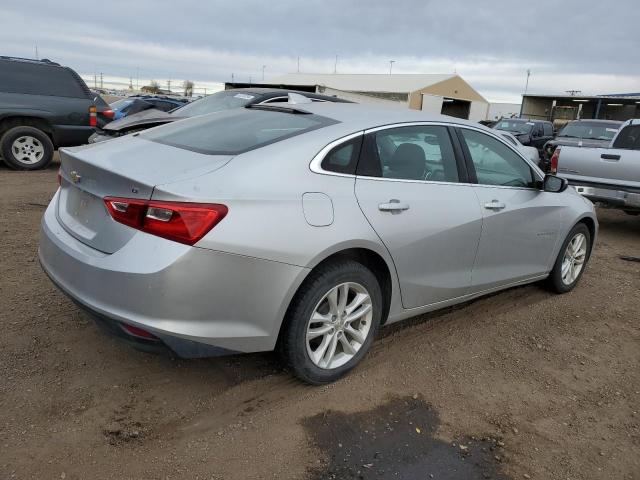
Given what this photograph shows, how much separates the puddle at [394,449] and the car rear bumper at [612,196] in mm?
5707

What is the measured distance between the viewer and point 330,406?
3072mm

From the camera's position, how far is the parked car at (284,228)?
2.57 metres

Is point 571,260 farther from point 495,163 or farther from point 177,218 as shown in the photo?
point 177,218

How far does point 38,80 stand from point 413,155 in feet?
28.2

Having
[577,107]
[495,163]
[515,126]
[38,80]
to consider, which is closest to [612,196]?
[495,163]

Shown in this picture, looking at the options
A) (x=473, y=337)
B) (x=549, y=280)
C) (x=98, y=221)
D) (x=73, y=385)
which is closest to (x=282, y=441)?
(x=73, y=385)

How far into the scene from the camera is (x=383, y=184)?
3.26 metres

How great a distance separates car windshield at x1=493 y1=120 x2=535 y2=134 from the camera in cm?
1705

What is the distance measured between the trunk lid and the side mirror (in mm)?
2785

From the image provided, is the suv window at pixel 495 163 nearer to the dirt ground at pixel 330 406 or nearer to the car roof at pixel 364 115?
the car roof at pixel 364 115

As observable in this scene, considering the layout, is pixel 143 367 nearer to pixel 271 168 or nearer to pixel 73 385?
pixel 73 385

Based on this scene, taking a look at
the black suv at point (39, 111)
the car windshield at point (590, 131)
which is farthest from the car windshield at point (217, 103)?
the car windshield at point (590, 131)

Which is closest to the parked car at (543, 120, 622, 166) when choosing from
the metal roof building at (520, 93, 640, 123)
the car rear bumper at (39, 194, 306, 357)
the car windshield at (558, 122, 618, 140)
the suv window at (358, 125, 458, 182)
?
the car windshield at (558, 122, 618, 140)

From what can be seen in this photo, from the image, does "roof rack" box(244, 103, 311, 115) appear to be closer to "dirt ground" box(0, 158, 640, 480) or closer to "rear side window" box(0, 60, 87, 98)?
"dirt ground" box(0, 158, 640, 480)
